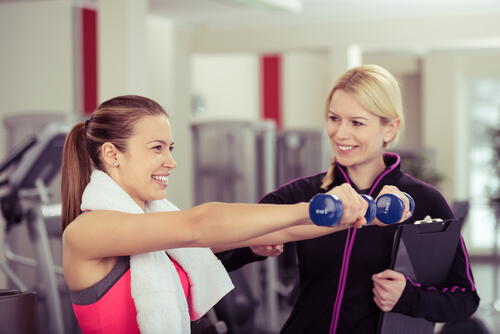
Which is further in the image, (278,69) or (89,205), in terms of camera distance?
(278,69)

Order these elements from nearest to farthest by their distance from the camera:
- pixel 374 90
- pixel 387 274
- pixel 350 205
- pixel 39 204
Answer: pixel 350 205
pixel 387 274
pixel 374 90
pixel 39 204

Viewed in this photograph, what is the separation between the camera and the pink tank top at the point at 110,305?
1.31 m

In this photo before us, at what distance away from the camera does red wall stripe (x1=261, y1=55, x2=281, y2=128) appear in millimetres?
9250

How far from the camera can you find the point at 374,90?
1.67m

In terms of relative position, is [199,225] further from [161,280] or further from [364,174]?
[364,174]

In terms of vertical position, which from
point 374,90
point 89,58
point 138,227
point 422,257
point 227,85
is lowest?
point 422,257

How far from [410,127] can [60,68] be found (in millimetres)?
6147

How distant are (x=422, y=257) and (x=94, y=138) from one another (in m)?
0.77

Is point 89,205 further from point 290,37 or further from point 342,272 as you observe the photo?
point 290,37

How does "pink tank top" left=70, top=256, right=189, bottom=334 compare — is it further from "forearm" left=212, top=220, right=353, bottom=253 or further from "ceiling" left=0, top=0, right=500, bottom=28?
"ceiling" left=0, top=0, right=500, bottom=28

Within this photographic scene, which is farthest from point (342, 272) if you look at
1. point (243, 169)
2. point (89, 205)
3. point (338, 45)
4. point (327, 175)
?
point (338, 45)

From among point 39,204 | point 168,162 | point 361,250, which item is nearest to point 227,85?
point 39,204

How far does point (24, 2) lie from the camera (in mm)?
5652

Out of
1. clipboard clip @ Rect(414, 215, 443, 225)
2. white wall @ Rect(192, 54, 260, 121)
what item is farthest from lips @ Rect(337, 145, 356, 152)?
white wall @ Rect(192, 54, 260, 121)
